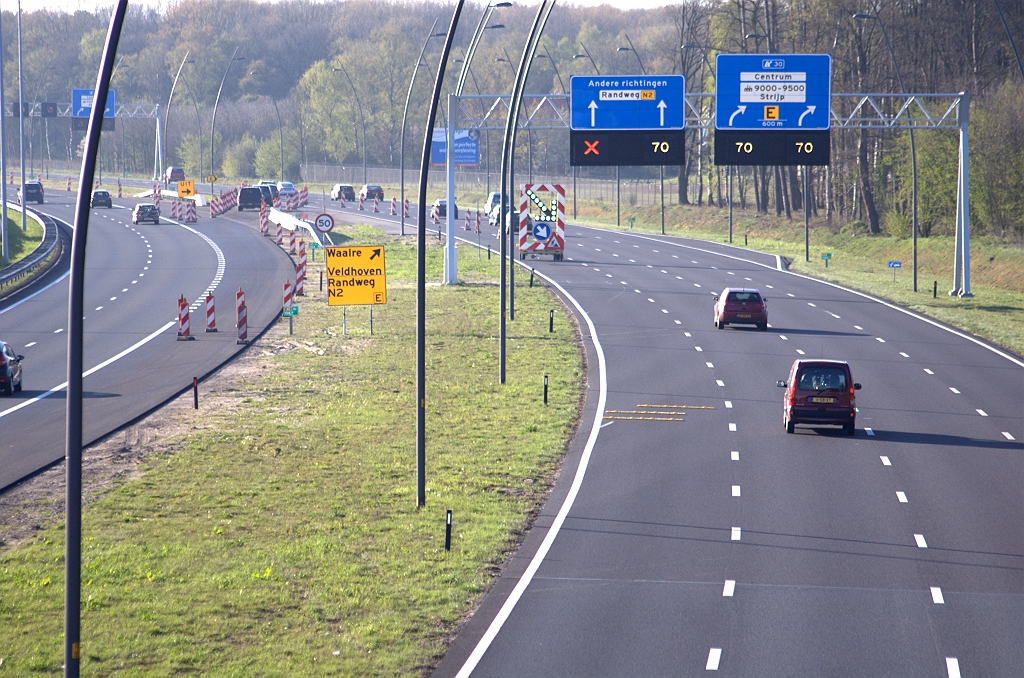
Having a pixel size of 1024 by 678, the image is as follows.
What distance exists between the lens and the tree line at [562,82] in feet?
237

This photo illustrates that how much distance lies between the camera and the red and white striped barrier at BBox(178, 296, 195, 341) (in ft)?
124

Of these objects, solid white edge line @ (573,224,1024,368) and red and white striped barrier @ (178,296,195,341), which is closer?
red and white striped barrier @ (178,296,195,341)

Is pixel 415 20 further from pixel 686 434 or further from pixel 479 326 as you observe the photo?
pixel 686 434

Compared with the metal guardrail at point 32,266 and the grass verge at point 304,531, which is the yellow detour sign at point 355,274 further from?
the metal guardrail at point 32,266

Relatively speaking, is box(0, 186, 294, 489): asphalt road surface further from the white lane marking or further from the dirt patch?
the dirt patch

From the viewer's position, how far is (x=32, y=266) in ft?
177

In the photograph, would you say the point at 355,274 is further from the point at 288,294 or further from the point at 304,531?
the point at 304,531

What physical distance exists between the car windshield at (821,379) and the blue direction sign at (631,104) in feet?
45.6

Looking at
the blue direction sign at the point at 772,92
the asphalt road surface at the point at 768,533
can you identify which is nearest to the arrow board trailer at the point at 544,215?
the asphalt road surface at the point at 768,533

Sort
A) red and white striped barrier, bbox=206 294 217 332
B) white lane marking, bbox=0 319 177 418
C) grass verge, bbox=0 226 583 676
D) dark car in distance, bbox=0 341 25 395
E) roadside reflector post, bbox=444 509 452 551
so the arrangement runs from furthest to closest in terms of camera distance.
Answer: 1. red and white striped barrier, bbox=206 294 217 332
2. dark car in distance, bbox=0 341 25 395
3. white lane marking, bbox=0 319 177 418
4. roadside reflector post, bbox=444 509 452 551
5. grass verge, bbox=0 226 583 676

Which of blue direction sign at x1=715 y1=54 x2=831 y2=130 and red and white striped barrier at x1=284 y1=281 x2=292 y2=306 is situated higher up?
blue direction sign at x1=715 y1=54 x2=831 y2=130

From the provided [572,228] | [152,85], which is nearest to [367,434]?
[572,228]

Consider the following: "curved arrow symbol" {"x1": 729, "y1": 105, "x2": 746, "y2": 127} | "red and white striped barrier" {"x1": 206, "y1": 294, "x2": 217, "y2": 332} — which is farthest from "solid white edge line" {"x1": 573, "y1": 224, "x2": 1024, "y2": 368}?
"red and white striped barrier" {"x1": 206, "y1": 294, "x2": 217, "y2": 332}

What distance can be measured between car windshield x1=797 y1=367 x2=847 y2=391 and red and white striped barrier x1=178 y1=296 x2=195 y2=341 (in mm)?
20196
